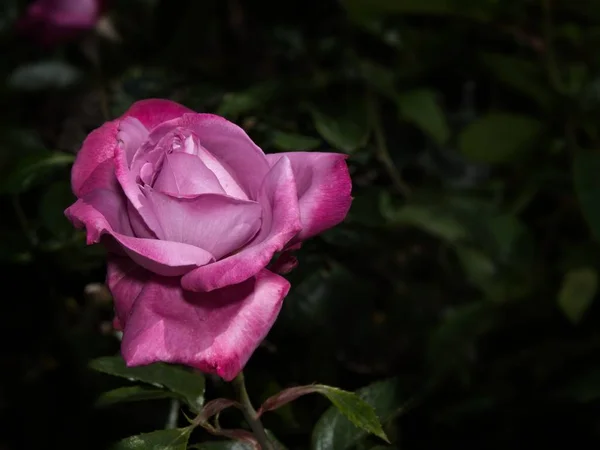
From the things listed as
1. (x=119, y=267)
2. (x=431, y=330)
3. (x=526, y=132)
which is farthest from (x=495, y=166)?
(x=119, y=267)

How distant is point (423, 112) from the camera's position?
1.00 meters

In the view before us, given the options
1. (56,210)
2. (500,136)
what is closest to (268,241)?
(56,210)

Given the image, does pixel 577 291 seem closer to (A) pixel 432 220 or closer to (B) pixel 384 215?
(A) pixel 432 220

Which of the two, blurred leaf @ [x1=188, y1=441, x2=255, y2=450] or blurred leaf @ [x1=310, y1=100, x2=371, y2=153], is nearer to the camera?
blurred leaf @ [x1=188, y1=441, x2=255, y2=450]

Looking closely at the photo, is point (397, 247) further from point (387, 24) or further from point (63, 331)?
point (63, 331)

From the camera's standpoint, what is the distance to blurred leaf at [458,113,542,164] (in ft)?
3.46

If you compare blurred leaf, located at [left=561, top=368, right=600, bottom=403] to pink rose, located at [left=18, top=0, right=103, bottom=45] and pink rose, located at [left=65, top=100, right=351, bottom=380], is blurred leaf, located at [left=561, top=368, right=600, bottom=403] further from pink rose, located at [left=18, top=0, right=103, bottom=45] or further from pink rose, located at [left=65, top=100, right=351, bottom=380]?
pink rose, located at [left=18, top=0, right=103, bottom=45]

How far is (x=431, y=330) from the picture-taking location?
1.04 metres

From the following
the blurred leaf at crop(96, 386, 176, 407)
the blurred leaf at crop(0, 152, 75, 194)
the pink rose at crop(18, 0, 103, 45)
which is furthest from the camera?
the pink rose at crop(18, 0, 103, 45)

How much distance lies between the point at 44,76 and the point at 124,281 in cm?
100

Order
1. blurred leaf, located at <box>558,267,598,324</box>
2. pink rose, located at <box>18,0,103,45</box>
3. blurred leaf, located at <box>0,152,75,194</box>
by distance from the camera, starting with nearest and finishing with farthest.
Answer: blurred leaf, located at <box>0,152,75,194</box> → blurred leaf, located at <box>558,267,598,324</box> → pink rose, located at <box>18,0,103,45</box>

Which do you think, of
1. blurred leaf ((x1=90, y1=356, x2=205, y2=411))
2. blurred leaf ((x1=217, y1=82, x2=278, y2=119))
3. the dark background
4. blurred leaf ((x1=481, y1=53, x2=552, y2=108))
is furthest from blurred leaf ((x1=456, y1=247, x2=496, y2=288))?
blurred leaf ((x1=90, y1=356, x2=205, y2=411))

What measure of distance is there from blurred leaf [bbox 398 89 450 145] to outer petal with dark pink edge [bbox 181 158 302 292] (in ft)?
1.80

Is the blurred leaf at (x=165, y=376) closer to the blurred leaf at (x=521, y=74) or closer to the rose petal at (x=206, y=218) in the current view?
the rose petal at (x=206, y=218)
